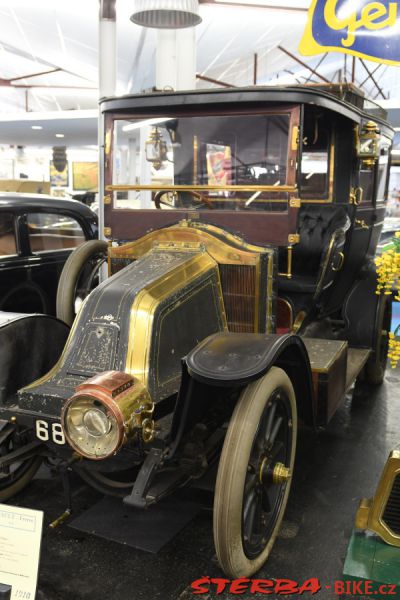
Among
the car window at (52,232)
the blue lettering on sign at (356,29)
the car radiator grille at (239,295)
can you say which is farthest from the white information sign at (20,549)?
the car window at (52,232)

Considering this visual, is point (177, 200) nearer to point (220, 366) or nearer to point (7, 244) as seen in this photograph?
point (220, 366)

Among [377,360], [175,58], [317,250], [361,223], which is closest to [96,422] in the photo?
[317,250]

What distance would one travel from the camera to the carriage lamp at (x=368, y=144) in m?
3.62

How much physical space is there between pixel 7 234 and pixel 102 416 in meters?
3.20

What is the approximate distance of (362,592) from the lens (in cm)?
210

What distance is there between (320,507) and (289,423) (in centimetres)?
59

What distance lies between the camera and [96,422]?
196 cm

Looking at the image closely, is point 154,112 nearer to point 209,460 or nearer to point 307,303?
point 307,303

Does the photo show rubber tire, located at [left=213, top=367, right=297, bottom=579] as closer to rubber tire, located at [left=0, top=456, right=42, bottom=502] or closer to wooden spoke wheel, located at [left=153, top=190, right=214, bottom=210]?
rubber tire, located at [left=0, top=456, right=42, bottom=502]

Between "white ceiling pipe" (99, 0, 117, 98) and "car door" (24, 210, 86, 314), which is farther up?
"white ceiling pipe" (99, 0, 117, 98)

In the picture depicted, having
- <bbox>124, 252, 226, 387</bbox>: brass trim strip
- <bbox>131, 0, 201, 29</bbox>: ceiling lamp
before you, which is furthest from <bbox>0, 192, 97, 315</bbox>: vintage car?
<bbox>124, 252, 226, 387</bbox>: brass trim strip

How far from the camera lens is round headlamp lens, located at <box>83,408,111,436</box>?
6.37ft

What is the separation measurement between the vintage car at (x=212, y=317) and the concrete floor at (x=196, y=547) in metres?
0.18

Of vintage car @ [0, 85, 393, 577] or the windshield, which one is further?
the windshield
